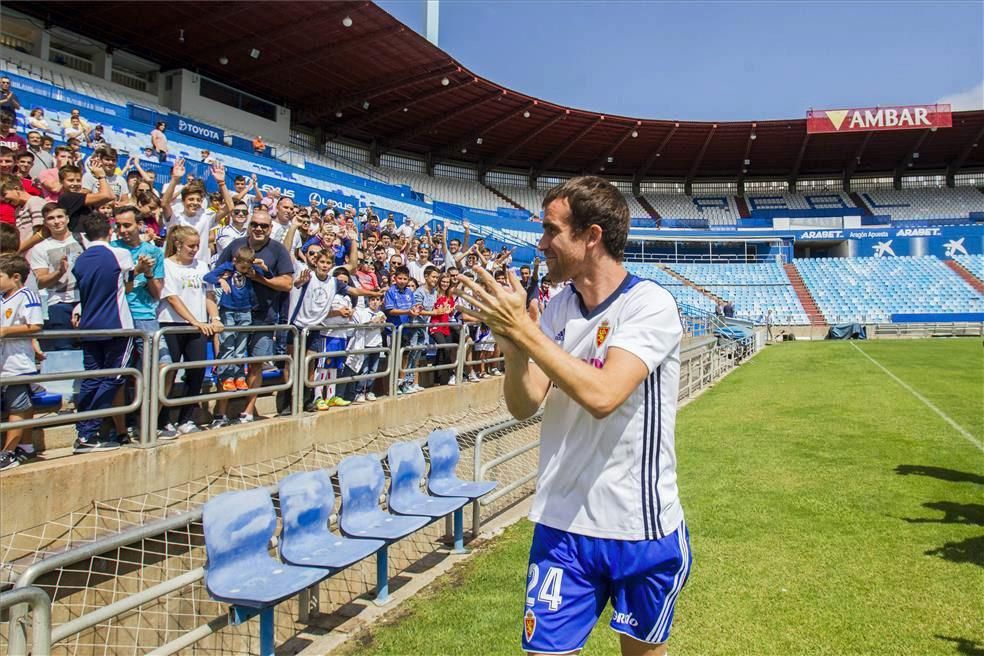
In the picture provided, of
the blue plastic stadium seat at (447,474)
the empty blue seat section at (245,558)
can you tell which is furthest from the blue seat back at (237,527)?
the blue plastic stadium seat at (447,474)

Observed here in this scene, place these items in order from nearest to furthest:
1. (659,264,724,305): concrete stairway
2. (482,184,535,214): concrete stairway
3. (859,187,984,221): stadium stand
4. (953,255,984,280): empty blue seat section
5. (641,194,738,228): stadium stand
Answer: (659,264,724,305): concrete stairway → (953,255,984,280): empty blue seat section → (482,184,535,214): concrete stairway → (859,187,984,221): stadium stand → (641,194,738,228): stadium stand

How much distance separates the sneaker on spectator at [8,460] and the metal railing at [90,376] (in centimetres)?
23

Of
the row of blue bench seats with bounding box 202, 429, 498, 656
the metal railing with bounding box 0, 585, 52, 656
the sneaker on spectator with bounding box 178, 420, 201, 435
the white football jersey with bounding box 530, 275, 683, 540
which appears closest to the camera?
the white football jersey with bounding box 530, 275, 683, 540

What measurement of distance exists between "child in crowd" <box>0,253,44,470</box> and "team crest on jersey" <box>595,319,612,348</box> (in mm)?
3712

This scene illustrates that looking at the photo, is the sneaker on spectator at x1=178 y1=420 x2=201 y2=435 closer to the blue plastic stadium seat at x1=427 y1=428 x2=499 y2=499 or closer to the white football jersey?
the blue plastic stadium seat at x1=427 y1=428 x2=499 y2=499

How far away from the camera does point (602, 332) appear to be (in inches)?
86.7

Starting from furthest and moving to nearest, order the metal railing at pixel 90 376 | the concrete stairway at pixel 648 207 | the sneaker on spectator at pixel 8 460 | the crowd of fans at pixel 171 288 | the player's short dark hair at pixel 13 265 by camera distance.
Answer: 1. the concrete stairway at pixel 648 207
2. the crowd of fans at pixel 171 288
3. the player's short dark hair at pixel 13 265
4. the sneaker on spectator at pixel 8 460
5. the metal railing at pixel 90 376

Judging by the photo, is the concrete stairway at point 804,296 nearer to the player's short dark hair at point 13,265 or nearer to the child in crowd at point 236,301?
the child in crowd at point 236,301

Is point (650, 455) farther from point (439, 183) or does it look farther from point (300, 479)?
point (439, 183)

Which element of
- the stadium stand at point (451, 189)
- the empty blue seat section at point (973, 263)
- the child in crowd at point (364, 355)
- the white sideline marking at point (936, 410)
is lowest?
the white sideline marking at point (936, 410)

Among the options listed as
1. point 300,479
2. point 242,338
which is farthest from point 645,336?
point 242,338

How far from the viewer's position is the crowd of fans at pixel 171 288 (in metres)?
4.63

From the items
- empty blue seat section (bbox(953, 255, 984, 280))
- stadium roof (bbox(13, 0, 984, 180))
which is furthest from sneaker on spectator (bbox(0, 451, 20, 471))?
empty blue seat section (bbox(953, 255, 984, 280))

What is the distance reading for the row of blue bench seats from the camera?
355 centimetres
